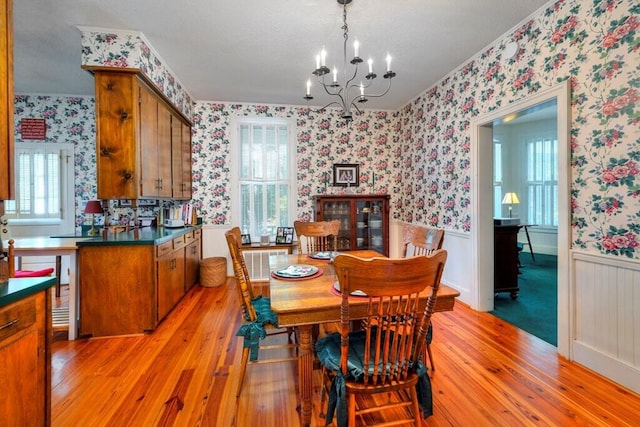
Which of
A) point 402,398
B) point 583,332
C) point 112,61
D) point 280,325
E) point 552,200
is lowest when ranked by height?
point 402,398

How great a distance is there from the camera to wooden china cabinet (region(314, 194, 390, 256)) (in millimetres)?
4352

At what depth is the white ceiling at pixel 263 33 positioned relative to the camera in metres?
2.30

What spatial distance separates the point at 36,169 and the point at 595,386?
6.49 metres

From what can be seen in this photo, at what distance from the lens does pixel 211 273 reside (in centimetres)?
398

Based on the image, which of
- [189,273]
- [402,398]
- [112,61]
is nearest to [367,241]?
[189,273]

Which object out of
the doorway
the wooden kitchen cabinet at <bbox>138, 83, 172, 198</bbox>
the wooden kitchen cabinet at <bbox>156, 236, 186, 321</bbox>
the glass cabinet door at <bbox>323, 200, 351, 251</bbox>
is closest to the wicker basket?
the wooden kitchen cabinet at <bbox>156, 236, 186, 321</bbox>

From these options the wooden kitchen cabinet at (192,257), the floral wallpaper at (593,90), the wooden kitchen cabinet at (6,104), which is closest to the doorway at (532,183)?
the floral wallpaper at (593,90)

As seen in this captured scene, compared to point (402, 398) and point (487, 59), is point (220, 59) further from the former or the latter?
point (402, 398)

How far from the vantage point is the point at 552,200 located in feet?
19.4

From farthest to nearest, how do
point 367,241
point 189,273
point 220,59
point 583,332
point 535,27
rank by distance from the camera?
1. point 367,241
2. point 189,273
3. point 220,59
4. point 535,27
5. point 583,332

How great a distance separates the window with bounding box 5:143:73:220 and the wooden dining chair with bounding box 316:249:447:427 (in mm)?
4750

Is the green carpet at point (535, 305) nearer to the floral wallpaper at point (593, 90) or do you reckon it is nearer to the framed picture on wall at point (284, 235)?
the floral wallpaper at point (593, 90)

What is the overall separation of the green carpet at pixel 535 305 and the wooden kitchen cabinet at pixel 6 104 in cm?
369

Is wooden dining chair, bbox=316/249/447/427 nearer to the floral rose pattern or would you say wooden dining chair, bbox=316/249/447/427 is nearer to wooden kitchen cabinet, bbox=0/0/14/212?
wooden kitchen cabinet, bbox=0/0/14/212
